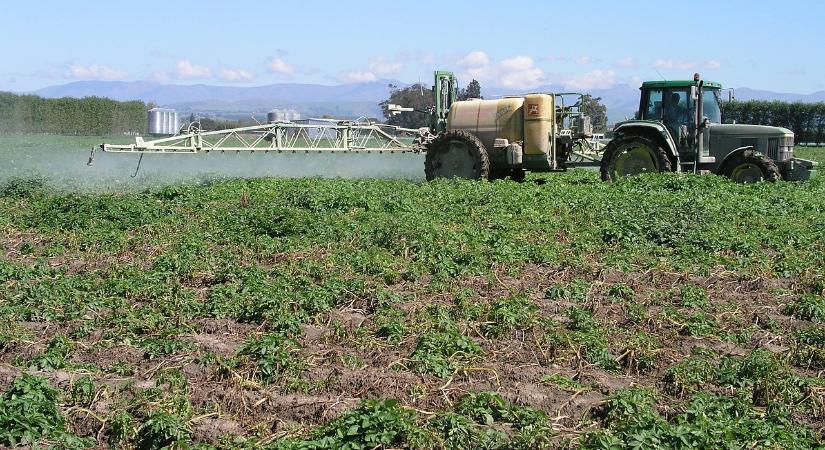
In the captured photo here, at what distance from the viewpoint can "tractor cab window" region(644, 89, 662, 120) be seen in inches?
734

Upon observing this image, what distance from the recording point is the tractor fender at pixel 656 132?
60.5 feet

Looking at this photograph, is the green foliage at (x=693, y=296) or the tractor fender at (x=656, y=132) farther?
the tractor fender at (x=656, y=132)

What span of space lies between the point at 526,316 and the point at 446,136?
11.8m

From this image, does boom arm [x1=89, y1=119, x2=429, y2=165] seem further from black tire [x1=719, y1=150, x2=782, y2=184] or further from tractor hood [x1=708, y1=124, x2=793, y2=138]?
black tire [x1=719, y1=150, x2=782, y2=184]

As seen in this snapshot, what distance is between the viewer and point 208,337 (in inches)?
308

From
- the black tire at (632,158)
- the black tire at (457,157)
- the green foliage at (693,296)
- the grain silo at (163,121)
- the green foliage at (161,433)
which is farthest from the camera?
the grain silo at (163,121)

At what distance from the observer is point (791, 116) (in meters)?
56.3

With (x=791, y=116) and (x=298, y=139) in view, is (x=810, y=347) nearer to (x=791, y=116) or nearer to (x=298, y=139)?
(x=298, y=139)

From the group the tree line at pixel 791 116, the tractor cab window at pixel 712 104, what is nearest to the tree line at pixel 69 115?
the tree line at pixel 791 116

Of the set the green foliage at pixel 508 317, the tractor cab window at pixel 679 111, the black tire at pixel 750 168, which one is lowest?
the green foliage at pixel 508 317

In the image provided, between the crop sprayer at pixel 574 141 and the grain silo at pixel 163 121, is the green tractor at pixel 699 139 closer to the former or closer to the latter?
the crop sprayer at pixel 574 141

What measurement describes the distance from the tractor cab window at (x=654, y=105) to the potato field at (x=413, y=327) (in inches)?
192

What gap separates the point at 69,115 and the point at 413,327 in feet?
172

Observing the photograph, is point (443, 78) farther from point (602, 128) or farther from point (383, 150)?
point (602, 128)
